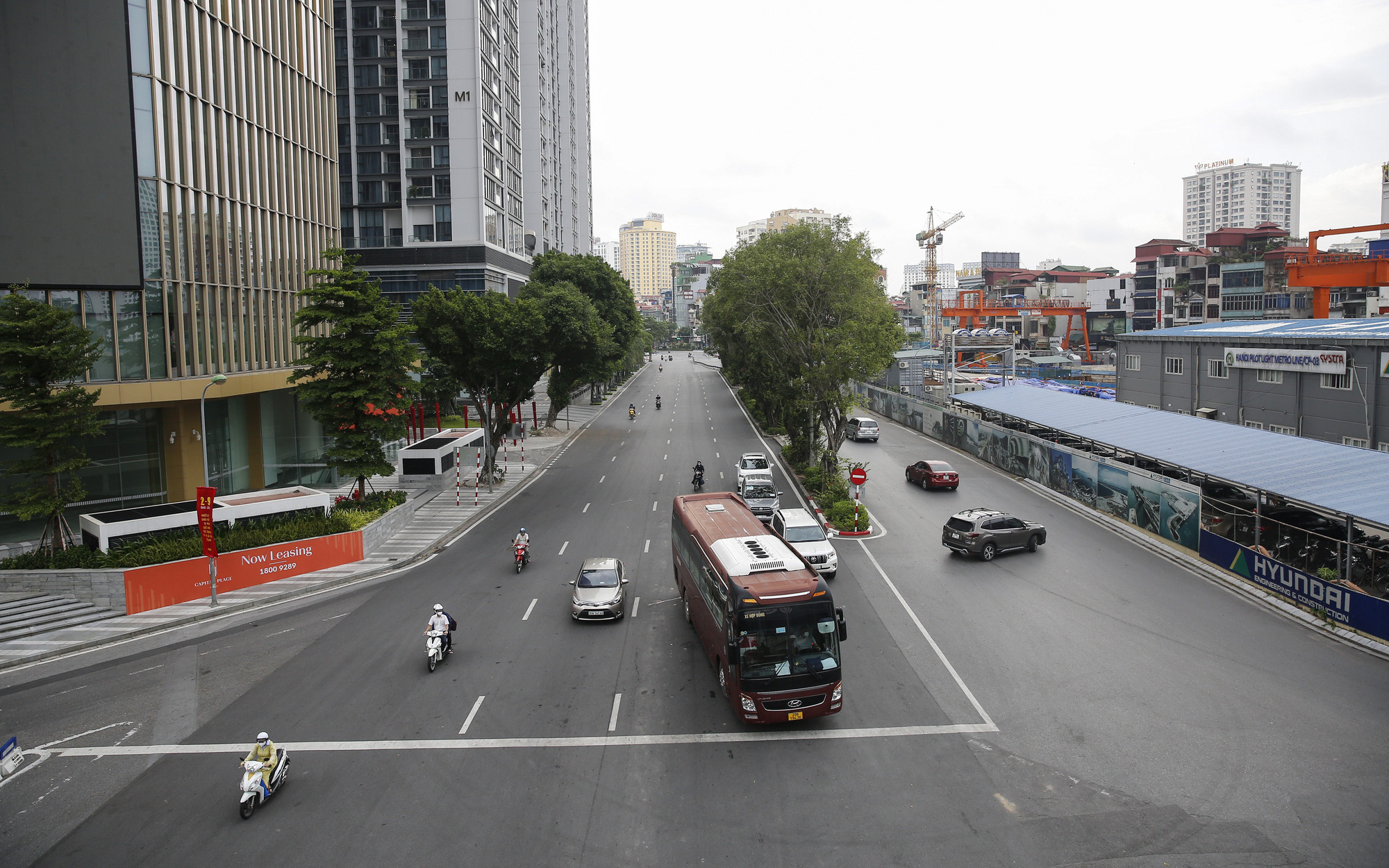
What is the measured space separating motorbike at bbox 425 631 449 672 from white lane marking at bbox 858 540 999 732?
1125 cm

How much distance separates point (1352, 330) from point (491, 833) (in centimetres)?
4093

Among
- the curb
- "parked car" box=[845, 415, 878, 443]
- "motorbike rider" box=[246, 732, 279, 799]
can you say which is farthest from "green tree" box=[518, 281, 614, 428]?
"motorbike rider" box=[246, 732, 279, 799]

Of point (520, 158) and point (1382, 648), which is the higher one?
point (520, 158)

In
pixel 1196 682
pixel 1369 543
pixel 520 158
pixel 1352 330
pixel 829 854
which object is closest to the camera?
pixel 829 854

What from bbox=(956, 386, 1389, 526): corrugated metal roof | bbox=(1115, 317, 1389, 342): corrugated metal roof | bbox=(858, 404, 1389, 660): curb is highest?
bbox=(1115, 317, 1389, 342): corrugated metal roof

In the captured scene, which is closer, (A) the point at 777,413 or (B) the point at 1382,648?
(B) the point at 1382,648

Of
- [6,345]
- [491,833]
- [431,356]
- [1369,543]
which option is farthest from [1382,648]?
[431,356]

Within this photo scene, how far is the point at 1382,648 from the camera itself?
17203 mm

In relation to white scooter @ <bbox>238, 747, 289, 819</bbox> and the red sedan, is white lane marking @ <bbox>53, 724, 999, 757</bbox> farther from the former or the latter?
the red sedan

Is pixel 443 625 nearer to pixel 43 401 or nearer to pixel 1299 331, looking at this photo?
pixel 43 401

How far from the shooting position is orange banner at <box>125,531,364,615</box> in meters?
22.4

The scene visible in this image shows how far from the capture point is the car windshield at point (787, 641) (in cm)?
1354

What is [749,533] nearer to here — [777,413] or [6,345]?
[6,345]

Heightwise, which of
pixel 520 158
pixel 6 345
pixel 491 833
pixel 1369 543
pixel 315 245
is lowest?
pixel 491 833
